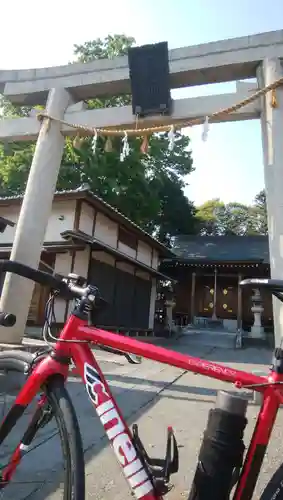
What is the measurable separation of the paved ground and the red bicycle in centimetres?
87

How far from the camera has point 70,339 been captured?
1.81 m

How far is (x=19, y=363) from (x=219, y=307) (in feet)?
71.3

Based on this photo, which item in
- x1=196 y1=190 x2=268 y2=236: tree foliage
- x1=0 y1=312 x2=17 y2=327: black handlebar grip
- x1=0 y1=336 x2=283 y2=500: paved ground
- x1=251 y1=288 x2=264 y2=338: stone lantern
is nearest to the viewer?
x1=0 y1=312 x2=17 y2=327: black handlebar grip

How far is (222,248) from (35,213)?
61.7 feet

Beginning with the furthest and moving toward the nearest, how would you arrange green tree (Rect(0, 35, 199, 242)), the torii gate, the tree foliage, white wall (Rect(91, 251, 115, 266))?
the tree foliage
green tree (Rect(0, 35, 199, 242))
white wall (Rect(91, 251, 115, 266))
the torii gate

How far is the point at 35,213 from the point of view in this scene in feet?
20.3

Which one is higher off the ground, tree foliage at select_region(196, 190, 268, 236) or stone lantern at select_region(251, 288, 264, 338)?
tree foliage at select_region(196, 190, 268, 236)

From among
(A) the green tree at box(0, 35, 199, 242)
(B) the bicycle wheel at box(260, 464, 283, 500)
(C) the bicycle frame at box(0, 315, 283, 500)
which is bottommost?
(B) the bicycle wheel at box(260, 464, 283, 500)

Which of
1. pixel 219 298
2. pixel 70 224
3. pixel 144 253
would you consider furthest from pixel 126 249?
pixel 219 298

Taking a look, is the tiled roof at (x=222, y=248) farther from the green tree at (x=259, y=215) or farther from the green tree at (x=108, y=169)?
the green tree at (x=259, y=215)

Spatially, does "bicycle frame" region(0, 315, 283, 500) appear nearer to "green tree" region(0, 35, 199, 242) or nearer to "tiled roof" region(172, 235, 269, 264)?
"green tree" region(0, 35, 199, 242)

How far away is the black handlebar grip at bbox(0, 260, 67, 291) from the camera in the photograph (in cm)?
184

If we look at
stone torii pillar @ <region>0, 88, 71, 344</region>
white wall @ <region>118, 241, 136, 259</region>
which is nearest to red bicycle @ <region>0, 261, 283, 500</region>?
stone torii pillar @ <region>0, 88, 71, 344</region>

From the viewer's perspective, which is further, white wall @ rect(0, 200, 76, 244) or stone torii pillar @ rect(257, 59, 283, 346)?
white wall @ rect(0, 200, 76, 244)
